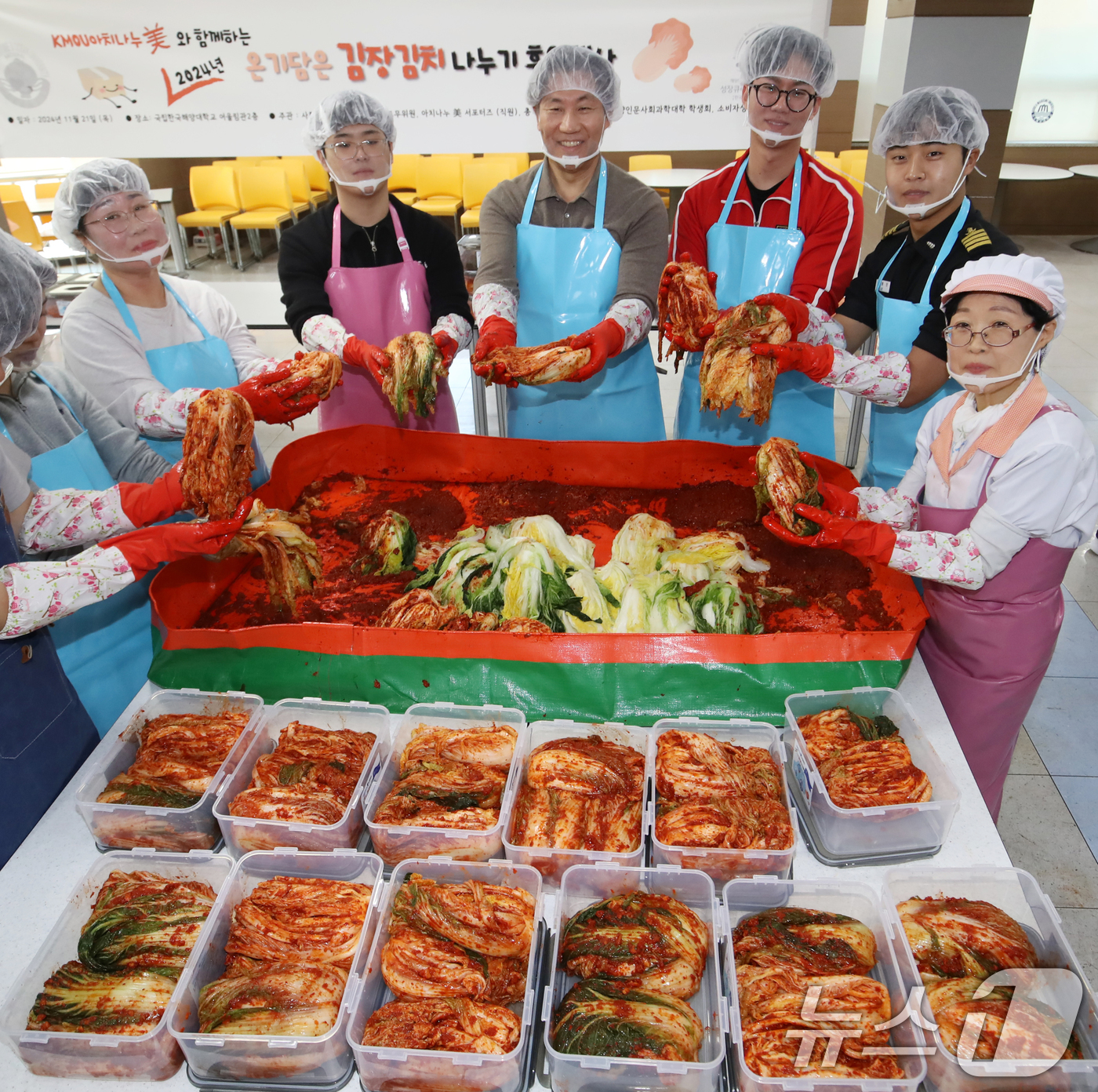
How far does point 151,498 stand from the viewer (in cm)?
276

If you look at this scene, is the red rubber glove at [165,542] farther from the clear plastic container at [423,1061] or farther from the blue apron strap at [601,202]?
Result: the blue apron strap at [601,202]

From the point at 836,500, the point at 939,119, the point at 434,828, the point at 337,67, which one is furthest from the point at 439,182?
the point at 434,828

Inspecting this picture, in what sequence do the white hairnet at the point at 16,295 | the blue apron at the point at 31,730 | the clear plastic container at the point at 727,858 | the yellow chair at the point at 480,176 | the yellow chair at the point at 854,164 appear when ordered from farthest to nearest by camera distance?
1. the yellow chair at the point at 480,176
2. the yellow chair at the point at 854,164
3. the white hairnet at the point at 16,295
4. the blue apron at the point at 31,730
5. the clear plastic container at the point at 727,858

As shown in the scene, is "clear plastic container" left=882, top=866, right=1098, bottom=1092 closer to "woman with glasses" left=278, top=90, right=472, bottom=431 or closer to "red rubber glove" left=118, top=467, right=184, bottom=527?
"red rubber glove" left=118, top=467, right=184, bottom=527

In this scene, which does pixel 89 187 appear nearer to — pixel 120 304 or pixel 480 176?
pixel 120 304

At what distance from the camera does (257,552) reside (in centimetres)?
312

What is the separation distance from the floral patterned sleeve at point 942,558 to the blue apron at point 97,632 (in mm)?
2597

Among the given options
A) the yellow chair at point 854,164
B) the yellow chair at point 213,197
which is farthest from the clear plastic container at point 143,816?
the yellow chair at point 213,197

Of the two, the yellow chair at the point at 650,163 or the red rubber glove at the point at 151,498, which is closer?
the red rubber glove at the point at 151,498

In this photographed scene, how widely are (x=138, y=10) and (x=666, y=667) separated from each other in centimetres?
666

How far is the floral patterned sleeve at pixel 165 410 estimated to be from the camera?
322 cm

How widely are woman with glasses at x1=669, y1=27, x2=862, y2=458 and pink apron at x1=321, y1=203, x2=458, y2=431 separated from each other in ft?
4.60

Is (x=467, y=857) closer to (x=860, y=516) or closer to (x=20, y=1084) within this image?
(x=20, y=1084)

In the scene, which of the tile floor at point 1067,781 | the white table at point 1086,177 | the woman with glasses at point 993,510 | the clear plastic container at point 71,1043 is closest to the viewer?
the clear plastic container at point 71,1043
